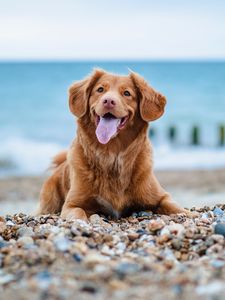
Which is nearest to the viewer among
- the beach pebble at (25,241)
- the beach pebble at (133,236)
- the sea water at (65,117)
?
the beach pebble at (25,241)

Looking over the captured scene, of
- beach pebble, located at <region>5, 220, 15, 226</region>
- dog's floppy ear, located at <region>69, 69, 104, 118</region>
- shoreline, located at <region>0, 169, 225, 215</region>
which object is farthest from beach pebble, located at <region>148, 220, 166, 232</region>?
shoreline, located at <region>0, 169, 225, 215</region>

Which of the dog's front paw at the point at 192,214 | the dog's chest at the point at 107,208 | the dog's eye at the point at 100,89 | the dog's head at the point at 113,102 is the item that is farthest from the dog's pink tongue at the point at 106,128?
the dog's front paw at the point at 192,214

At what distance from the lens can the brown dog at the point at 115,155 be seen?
6.61 metres

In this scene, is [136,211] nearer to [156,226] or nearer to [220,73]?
[156,226]

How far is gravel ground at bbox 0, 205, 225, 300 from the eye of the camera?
355cm

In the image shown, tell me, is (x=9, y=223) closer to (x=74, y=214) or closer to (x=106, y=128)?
(x=74, y=214)

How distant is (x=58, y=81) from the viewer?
58.8 meters

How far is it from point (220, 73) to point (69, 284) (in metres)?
67.5

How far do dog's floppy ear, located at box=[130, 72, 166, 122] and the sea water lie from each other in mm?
296

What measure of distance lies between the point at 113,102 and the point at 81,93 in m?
0.74

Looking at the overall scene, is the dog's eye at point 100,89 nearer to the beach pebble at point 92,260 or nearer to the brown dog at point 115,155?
the brown dog at point 115,155

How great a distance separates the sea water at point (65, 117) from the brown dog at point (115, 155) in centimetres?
49

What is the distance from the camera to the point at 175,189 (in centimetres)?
1510

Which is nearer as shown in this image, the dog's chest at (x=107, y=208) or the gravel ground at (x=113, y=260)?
the gravel ground at (x=113, y=260)
